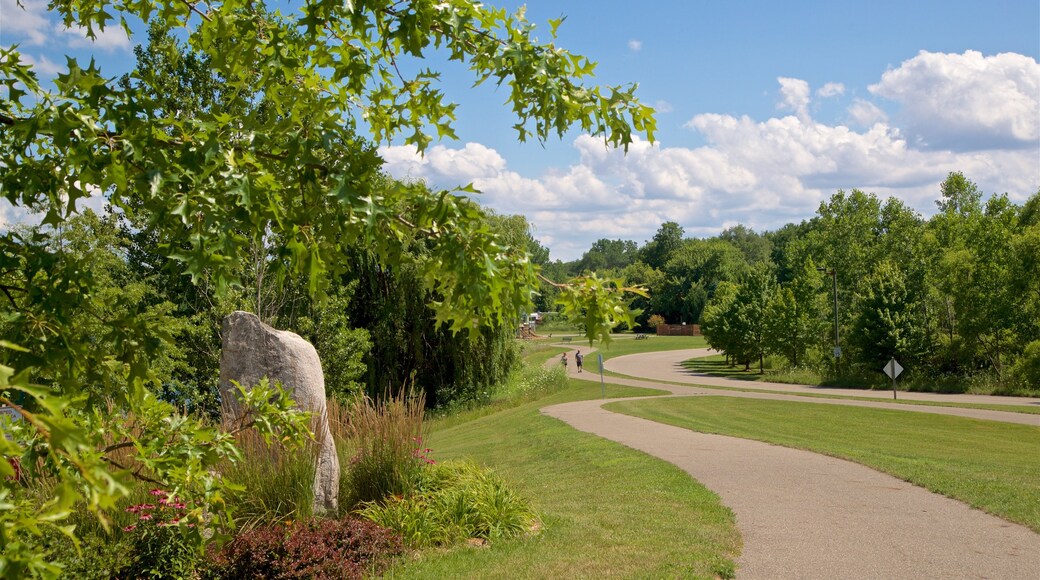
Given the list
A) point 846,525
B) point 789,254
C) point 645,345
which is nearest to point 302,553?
point 846,525

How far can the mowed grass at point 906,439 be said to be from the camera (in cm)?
1055

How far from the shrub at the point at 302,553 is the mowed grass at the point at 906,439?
7.05 m

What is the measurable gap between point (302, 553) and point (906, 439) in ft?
51.1

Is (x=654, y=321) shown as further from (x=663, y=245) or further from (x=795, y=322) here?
(x=795, y=322)

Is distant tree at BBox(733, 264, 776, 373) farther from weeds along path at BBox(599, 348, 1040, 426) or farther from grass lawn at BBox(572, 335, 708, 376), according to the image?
grass lawn at BBox(572, 335, 708, 376)

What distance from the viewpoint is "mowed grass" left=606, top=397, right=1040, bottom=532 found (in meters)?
10.5

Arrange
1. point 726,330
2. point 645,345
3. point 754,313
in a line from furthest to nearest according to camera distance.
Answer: point 645,345, point 726,330, point 754,313

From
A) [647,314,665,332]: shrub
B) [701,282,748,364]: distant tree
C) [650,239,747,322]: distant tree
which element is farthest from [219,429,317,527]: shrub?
[647,314,665,332]: shrub

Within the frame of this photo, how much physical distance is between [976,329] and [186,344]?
112 feet

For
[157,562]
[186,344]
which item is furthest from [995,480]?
[186,344]

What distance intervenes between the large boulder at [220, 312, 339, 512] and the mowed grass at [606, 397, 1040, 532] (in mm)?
7632

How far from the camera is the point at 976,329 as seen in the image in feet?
122

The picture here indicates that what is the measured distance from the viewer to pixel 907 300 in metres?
40.3

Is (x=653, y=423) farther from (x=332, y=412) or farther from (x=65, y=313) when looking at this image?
(x=65, y=313)
